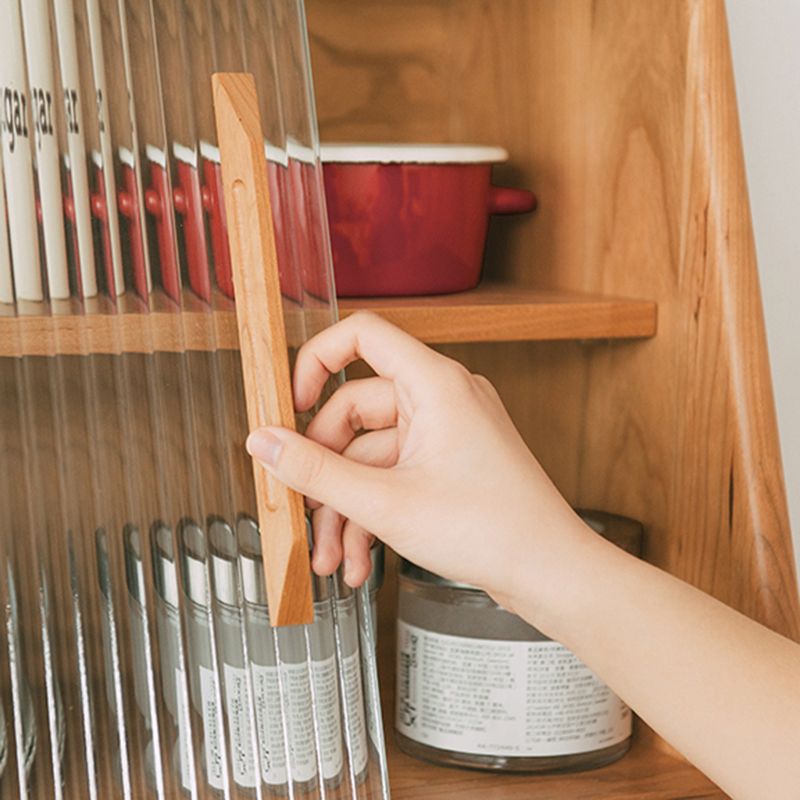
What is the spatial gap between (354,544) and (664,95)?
15.0 inches

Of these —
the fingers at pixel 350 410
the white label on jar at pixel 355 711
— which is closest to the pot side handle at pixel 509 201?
the fingers at pixel 350 410

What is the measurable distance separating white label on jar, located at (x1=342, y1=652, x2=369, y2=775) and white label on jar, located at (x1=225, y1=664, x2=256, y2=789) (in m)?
0.06

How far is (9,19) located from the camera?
66cm

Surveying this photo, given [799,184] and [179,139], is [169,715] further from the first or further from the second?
[799,184]

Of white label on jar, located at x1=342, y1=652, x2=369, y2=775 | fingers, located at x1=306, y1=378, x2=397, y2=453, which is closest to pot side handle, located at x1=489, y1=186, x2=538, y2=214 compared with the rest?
fingers, located at x1=306, y1=378, x2=397, y2=453

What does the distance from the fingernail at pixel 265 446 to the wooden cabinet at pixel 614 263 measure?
171 mm

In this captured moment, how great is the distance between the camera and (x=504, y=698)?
0.84 metres

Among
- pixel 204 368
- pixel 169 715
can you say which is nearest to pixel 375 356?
pixel 204 368

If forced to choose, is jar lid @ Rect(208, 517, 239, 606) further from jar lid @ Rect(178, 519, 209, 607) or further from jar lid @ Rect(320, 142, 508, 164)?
jar lid @ Rect(320, 142, 508, 164)

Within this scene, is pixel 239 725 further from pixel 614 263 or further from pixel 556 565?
pixel 614 263

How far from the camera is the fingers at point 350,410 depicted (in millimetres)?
726

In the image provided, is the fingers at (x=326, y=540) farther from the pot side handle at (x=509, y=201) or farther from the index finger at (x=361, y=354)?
the pot side handle at (x=509, y=201)

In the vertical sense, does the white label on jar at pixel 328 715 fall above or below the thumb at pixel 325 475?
below

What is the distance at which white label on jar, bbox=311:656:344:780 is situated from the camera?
0.74m
